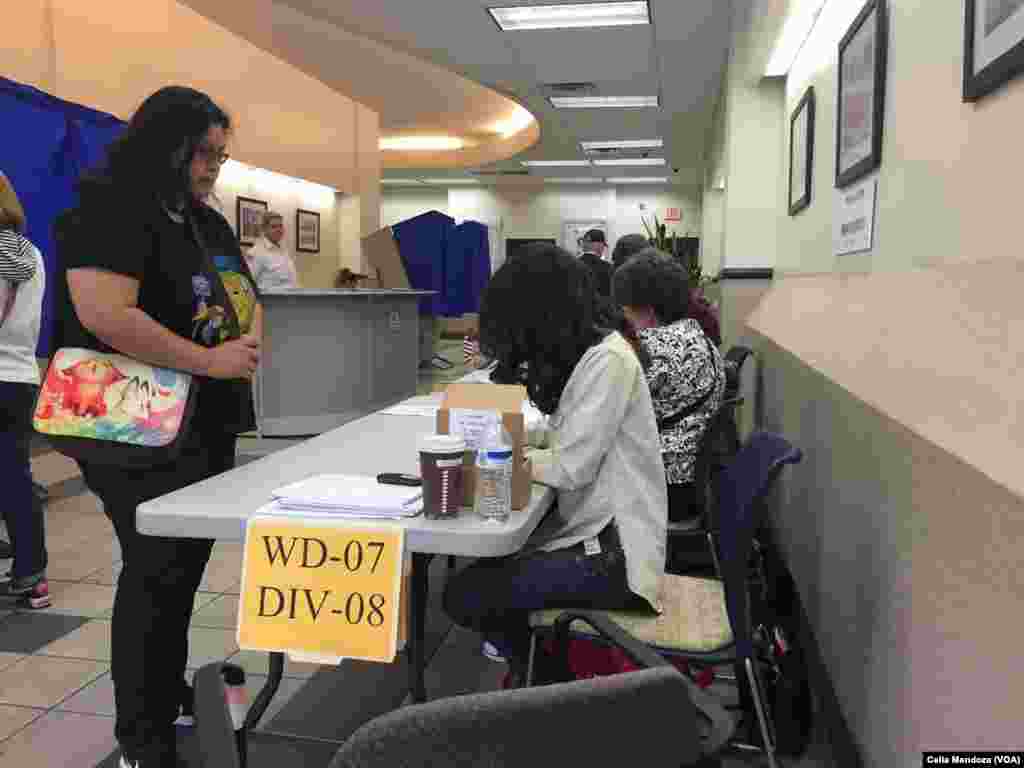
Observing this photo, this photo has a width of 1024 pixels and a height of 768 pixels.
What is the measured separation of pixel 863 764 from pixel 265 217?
19.4ft

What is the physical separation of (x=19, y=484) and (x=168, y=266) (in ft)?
4.81

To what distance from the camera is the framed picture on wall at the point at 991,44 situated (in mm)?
1219

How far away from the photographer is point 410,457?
1838 millimetres

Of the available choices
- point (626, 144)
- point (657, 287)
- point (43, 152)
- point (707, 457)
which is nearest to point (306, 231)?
point (43, 152)

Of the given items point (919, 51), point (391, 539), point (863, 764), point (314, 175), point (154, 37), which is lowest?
point (863, 764)

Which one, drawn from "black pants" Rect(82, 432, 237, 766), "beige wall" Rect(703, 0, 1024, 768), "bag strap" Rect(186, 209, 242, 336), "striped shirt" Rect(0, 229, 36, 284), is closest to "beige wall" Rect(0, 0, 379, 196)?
"striped shirt" Rect(0, 229, 36, 284)

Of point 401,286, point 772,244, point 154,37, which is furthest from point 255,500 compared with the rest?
point 401,286

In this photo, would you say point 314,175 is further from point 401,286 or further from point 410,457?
point 410,457

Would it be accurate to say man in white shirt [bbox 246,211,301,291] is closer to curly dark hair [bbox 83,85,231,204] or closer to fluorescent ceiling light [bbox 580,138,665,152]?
curly dark hair [bbox 83,85,231,204]

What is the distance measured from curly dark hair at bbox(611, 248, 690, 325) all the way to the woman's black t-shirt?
4.51 feet

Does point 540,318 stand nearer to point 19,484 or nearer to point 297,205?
point 19,484

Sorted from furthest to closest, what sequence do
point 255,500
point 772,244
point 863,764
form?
point 772,244
point 863,764
point 255,500

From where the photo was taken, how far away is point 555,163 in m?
12.4

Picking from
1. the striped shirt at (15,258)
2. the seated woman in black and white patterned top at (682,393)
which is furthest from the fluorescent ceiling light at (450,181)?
the seated woman in black and white patterned top at (682,393)
